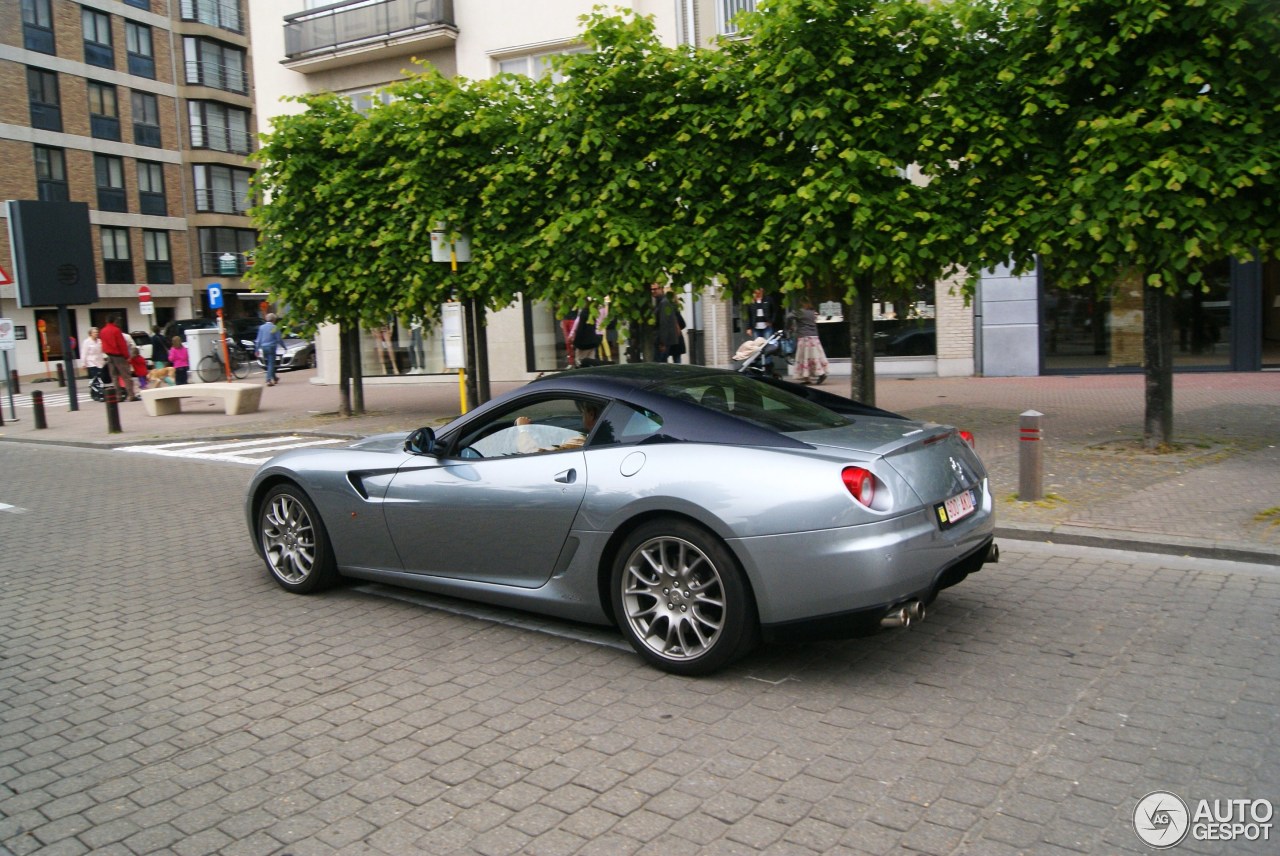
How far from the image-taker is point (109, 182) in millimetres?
47531

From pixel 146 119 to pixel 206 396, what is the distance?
3584 cm

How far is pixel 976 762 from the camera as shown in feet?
12.4

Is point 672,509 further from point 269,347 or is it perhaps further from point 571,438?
point 269,347

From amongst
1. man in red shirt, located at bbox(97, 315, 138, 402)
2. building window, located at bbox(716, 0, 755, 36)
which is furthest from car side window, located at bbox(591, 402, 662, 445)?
man in red shirt, located at bbox(97, 315, 138, 402)

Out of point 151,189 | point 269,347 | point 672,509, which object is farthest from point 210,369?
point 672,509

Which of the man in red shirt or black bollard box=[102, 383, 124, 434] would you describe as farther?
the man in red shirt

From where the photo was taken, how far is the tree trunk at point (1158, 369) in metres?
10.2

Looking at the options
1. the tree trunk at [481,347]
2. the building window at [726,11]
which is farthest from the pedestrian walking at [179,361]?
the building window at [726,11]

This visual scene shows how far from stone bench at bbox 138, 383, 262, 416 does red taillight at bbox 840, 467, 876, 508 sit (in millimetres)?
17933

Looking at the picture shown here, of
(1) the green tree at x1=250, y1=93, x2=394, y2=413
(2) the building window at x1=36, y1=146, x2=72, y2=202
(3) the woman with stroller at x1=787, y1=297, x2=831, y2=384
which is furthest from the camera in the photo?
(2) the building window at x1=36, y1=146, x2=72, y2=202

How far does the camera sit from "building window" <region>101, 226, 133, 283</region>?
46906 millimetres

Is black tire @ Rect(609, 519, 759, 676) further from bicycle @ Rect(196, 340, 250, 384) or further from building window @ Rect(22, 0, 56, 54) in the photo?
building window @ Rect(22, 0, 56, 54)

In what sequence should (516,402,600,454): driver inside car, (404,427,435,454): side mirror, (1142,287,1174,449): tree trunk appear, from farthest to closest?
1. (1142,287,1174,449): tree trunk
2. (404,427,435,454): side mirror
3. (516,402,600,454): driver inside car

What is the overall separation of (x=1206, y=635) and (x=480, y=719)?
12.1ft
